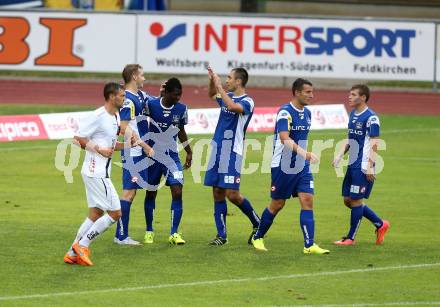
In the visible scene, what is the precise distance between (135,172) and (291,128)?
6.98ft

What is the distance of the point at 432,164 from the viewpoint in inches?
915

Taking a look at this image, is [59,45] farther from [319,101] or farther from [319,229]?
[319,229]

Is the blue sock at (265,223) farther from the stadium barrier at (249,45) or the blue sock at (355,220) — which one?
the stadium barrier at (249,45)

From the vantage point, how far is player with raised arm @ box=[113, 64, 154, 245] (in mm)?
14359

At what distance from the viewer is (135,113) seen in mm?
14531

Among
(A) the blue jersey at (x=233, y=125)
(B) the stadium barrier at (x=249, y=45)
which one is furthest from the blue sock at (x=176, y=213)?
(B) the stadium barrier at (x=249, y=45)

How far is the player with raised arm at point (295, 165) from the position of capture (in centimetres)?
1391

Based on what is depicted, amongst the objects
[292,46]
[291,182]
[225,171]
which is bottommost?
[291,182]

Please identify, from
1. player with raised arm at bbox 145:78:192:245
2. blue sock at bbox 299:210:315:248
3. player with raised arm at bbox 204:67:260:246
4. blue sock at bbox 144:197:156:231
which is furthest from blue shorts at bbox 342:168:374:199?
blue sock at bbox 144:197:156:231

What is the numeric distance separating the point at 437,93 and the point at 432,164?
11.7m

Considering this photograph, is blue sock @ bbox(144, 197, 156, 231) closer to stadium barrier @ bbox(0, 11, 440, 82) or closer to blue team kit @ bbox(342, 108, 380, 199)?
blue team kit @ bbox(342, 108, 380, 199)

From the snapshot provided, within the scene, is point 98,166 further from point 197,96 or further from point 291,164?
point 197,96

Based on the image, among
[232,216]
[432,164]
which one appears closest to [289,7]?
[432,164]

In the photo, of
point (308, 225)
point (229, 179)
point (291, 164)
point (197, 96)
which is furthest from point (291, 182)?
point (197, 96)
